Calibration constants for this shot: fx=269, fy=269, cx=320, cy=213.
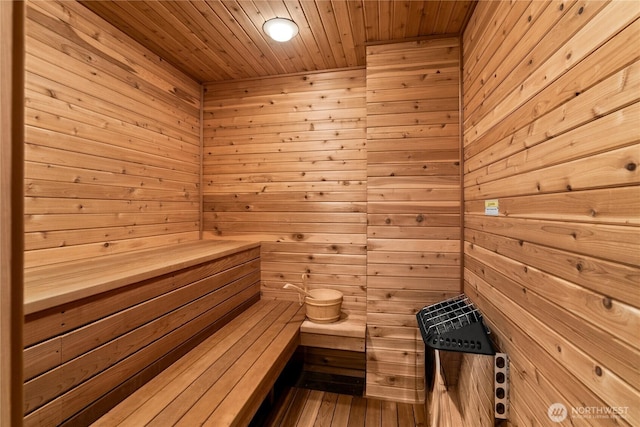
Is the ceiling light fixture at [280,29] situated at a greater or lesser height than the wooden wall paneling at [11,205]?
greater

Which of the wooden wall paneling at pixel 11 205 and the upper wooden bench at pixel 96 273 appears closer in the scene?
the wooden wall paneling at pixel 11 205

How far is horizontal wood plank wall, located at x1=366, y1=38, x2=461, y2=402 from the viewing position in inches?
81.6

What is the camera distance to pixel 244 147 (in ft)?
9.23

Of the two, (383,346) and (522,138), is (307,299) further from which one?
(522,138)

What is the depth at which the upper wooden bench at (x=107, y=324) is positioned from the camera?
100cm

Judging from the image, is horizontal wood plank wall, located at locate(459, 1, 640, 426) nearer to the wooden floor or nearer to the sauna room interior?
the sauna room interior

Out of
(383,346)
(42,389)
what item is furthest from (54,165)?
(383,346)

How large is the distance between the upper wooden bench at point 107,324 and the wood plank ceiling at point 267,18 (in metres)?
1.70

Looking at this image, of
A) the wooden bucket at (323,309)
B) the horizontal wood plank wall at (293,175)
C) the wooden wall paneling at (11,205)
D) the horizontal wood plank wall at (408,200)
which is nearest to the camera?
the wooden wall paneling at (11,205)

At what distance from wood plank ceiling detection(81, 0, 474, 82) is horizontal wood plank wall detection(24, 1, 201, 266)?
216mm

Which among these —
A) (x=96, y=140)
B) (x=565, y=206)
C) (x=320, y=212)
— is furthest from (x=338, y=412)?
(x=96, y=140)

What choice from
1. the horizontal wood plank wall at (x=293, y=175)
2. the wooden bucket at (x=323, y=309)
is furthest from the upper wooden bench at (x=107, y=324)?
the horizontal wood plank wall at (x=293, y=175)

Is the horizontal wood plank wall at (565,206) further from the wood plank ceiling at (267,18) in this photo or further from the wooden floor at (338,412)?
the wooden floor at (338,412)

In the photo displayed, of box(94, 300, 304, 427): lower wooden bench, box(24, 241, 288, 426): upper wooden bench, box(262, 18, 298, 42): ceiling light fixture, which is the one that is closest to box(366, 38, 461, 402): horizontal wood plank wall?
box(262, 18, 298, 42): ceiling light fixture
